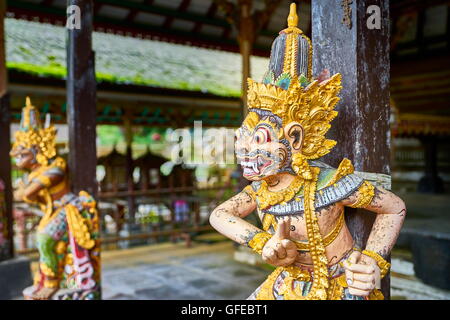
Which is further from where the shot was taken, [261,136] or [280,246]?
[261,136]

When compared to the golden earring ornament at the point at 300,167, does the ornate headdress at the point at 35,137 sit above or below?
above

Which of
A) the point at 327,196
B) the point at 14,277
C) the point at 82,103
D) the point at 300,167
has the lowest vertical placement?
the point at 14,277

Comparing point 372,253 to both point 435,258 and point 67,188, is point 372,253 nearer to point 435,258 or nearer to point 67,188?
point 67,188

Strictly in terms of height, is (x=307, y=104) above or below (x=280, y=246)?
above

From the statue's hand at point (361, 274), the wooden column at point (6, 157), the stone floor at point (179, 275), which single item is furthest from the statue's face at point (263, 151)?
the wooden column at point (6, 157)

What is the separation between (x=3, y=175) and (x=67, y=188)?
1.70 meters

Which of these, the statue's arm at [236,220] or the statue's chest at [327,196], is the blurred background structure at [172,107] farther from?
the statue's chest at [327,196]

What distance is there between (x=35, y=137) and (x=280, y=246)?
2.86 meters

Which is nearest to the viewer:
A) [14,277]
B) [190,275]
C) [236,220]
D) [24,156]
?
[236,220]

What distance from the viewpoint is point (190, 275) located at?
598cm

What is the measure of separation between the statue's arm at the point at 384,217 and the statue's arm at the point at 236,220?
0.42 metres

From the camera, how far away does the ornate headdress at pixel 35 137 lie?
3.74 m

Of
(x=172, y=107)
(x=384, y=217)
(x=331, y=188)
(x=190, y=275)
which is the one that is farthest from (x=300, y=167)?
(x=172, y=107)

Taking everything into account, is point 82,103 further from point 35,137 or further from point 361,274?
point 361,274
